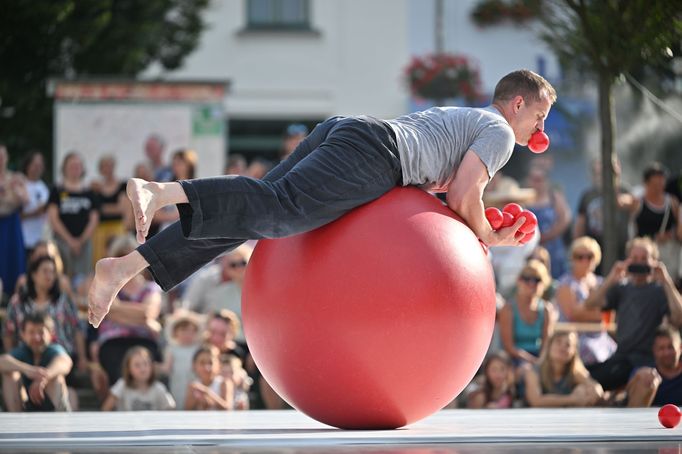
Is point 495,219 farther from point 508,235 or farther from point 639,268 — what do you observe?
point 639,268

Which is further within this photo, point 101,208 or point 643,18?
point 101,208

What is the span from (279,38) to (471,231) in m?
18.6

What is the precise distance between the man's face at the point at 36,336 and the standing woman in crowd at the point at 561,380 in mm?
3780

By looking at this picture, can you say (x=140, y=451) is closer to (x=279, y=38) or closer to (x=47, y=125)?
(x=47, y=125)

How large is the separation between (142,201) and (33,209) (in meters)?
7.95

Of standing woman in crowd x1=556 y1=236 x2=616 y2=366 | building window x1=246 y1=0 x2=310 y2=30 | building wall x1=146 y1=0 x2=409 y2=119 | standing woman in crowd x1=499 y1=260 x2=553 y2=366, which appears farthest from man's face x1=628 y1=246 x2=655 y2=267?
building window x1=246 y1=0 x2=310 y2=30

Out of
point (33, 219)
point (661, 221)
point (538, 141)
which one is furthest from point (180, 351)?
point (661, 221)

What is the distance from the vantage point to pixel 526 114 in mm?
7352

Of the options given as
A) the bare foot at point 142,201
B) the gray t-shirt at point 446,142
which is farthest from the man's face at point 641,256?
the bare foot at point 142,201

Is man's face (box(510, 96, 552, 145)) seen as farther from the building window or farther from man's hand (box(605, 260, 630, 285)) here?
the building window

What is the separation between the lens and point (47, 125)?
60.9 ft

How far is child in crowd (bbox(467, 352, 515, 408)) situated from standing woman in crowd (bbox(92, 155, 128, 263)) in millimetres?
4279

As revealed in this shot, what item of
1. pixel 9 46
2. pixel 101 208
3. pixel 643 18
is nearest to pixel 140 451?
pixel 643 18

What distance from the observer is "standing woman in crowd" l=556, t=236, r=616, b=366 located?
38.3 feet
